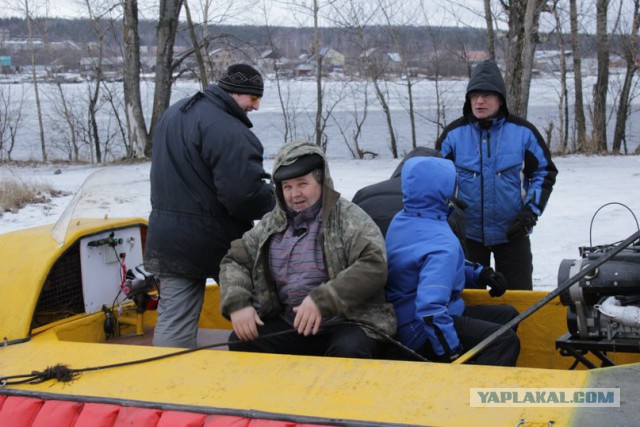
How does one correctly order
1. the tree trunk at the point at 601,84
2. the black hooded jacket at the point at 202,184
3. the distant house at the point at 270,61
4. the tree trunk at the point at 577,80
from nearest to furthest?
the black hooded jacket at the point at 202,184, the tree trunk at the point at 601,84, the tree trunk at the point at 577,80, the distant house at the point at 270,61

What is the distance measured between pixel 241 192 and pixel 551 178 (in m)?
1.79

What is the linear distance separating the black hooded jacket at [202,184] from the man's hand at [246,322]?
24.5 inches

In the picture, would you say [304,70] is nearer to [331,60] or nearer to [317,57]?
[331,60]

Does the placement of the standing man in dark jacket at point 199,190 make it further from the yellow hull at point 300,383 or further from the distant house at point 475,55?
the distant house at point 475,55

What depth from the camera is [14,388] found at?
2826 mm

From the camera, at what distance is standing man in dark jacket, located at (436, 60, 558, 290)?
4145 millimetres

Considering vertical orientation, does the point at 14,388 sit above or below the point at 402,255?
below

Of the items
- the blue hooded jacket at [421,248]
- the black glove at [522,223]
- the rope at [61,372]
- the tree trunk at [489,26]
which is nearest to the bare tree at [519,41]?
the tree trunk at [489,26]

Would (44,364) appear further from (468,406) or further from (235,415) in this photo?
(468,406)

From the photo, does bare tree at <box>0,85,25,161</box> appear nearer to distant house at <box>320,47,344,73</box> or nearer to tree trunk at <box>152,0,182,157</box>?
tree trunk at <box>152,0,182,157</box>

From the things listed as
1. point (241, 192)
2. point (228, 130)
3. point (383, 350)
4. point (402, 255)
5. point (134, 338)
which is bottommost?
point (134, 338)

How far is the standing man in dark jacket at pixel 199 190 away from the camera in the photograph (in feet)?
11.3

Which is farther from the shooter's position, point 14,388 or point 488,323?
point 488,323

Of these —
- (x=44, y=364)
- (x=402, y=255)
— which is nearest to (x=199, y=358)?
(x=44, y=364)
